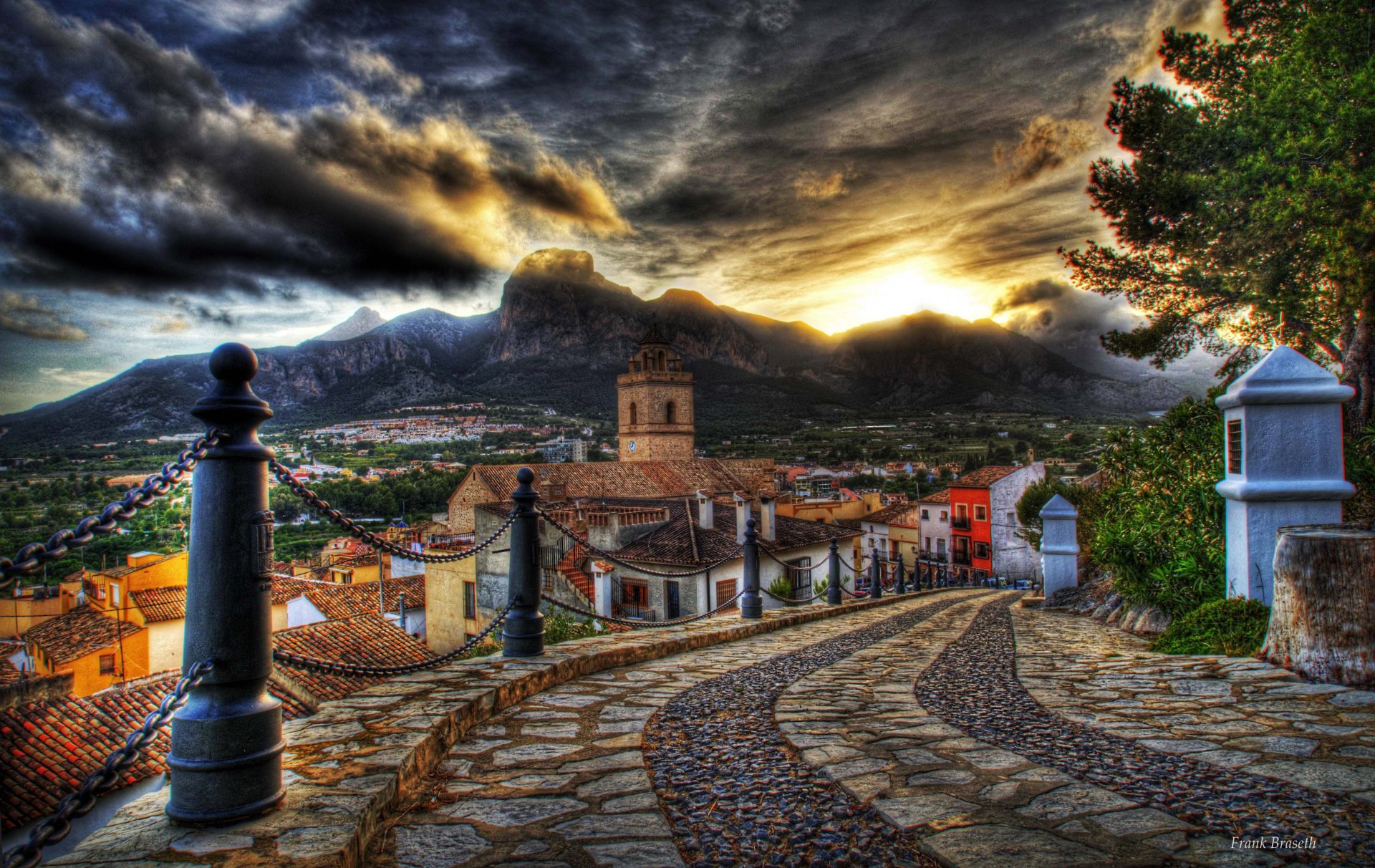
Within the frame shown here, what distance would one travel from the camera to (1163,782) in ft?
6.86

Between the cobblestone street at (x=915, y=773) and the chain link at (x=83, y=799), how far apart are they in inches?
24.7

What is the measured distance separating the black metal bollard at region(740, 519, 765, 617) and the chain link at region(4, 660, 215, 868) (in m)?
5.24

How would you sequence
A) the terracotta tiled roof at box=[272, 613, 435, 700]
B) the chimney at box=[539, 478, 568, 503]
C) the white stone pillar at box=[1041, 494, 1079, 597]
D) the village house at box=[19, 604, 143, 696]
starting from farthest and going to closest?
the chimney at box=[539, 478, 568, 503]
the village house at box=[19, 604, 143, 696]
the white stone pillar at box=[1041, 494, 1079, 597]
the terracotta tiled roof at box=[272, 613, 435, 700]

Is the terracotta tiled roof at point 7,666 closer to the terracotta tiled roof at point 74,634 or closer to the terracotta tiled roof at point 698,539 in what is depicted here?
the terracotta tiled roof at point 74,634

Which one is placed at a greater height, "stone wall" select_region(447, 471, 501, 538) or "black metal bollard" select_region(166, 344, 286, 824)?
"black metal bollard" select_region(166, 344, 286, 824)

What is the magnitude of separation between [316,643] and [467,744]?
255 inches

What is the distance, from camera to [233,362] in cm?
197

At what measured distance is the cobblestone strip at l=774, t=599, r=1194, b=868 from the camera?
167cm

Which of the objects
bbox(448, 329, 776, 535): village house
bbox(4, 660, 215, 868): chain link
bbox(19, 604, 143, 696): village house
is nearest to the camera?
bbox(4, 660, 215, 868): chain link

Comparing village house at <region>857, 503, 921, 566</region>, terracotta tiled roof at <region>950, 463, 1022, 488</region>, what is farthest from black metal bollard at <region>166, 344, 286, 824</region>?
village house at <region>857, 503, 921, 566</region>

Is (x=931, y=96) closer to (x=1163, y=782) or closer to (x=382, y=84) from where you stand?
(x=382, y=84)

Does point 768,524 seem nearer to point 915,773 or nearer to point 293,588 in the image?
point 293,588

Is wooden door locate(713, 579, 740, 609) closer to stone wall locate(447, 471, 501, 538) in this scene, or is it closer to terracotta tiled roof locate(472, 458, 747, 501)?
terracotta tiled roof locate(472, 458, 747, 501)

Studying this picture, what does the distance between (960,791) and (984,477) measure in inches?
1403
